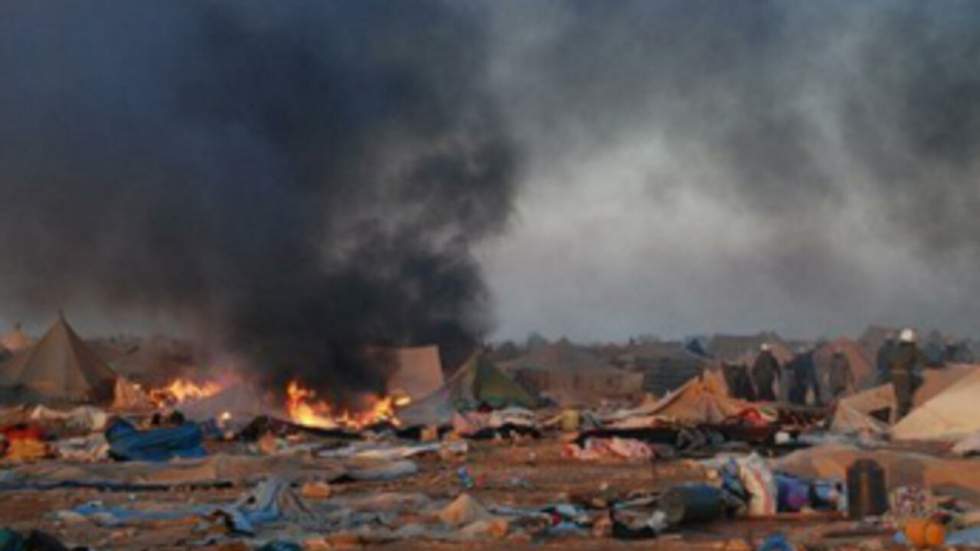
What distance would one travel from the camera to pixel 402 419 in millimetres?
30344

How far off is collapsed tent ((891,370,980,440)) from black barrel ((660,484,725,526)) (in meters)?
9.28

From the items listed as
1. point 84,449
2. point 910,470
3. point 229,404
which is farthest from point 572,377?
point 910,470

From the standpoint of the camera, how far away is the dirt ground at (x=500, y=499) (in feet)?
35.2

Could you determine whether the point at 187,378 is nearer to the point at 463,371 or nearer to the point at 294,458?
the point at 463,371

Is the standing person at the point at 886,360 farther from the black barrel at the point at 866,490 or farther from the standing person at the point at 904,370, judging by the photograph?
the black barrel at the point at 866,490

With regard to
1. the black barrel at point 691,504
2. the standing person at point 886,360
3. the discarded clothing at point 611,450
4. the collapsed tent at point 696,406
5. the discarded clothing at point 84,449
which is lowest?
the black barrel at point 691,504

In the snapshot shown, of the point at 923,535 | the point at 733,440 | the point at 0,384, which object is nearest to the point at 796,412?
the point at 733,440

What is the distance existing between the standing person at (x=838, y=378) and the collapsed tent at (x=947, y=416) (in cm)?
1375

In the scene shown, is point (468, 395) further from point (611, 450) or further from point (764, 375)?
point (611, 450)

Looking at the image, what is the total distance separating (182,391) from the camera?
116 ft

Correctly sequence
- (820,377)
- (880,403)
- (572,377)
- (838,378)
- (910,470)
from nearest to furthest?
1. (910,470)
2. (880,403)
3. (838,378)
4. (820,377)
5. (572,377)

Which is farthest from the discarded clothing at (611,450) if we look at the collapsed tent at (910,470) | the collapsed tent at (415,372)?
the collapsed tent at (415,372)

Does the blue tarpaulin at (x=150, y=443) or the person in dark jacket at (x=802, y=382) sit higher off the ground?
the person in dark jacket at (x=802, y=382)

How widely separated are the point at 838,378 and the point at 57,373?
866 inches
